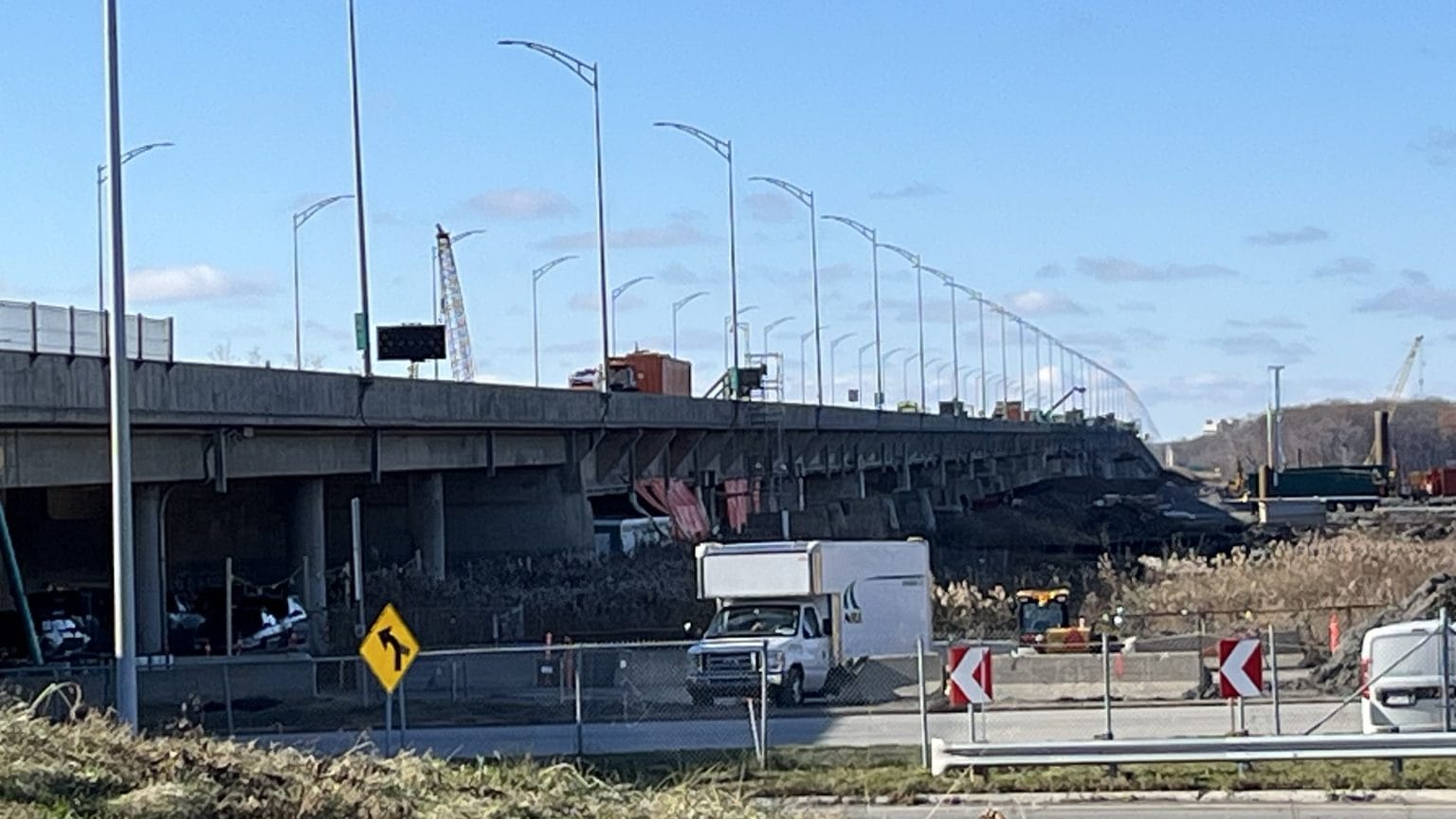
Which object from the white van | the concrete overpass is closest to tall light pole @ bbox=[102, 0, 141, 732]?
the concrete overpass

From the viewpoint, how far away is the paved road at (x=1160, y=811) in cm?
2081

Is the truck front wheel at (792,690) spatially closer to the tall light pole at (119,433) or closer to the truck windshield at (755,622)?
the truck windshield at (755,622)

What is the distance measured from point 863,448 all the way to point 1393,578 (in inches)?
1900

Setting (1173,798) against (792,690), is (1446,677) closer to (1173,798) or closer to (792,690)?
(1173,798)

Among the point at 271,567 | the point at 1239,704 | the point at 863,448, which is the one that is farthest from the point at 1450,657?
the point at 863,448

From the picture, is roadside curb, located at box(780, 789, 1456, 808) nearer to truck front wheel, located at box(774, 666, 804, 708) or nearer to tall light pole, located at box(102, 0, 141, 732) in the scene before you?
tall light pole, located at box(102, 0, 141, 732)

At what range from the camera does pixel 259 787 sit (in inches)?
452

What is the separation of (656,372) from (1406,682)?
61.2 m

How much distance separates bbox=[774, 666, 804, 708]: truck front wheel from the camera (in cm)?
3372

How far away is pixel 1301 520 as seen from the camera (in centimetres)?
10631

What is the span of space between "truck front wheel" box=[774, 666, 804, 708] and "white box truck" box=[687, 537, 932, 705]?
0.01m

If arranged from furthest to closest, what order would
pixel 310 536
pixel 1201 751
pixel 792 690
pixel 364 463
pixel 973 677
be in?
pixel 310 536, pixel 364 463, pixel 792 690, pixel 973 677, pixel 1201 751

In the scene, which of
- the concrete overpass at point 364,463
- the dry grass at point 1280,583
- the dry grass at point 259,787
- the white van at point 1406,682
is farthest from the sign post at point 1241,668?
the concrete overpass at point 364,463

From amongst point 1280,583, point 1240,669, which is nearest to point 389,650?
point 1240,669
